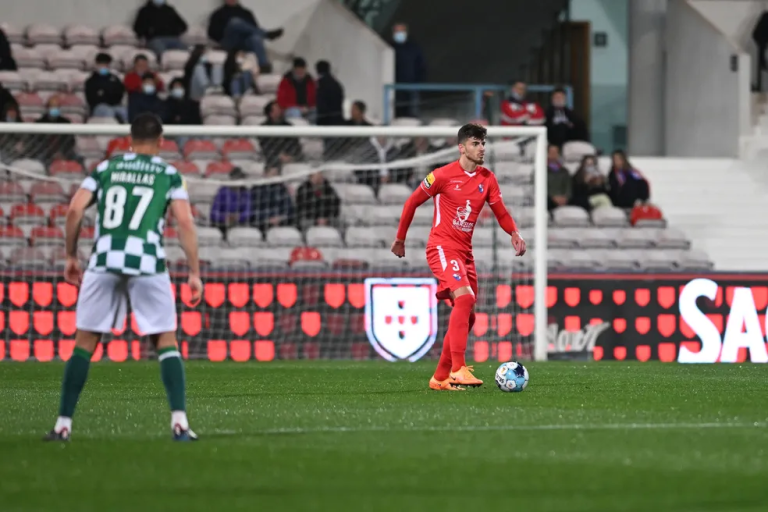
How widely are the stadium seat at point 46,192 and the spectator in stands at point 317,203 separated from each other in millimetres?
2754

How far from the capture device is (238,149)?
704 inches

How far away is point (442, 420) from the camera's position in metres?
7.66

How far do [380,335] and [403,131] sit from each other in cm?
229

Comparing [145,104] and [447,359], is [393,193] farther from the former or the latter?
[447,359]

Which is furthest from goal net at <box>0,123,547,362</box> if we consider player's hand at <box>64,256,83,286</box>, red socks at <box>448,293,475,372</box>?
player's hand at <box>64,256,83,286</box>

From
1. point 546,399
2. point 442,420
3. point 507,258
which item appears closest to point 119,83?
point 507,258

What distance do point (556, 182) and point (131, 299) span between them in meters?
13.0

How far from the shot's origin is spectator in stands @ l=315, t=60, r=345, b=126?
19.4 meters

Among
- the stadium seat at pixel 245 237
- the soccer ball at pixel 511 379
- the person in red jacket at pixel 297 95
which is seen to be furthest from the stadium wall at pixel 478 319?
the soccer ball at pixel 511 379

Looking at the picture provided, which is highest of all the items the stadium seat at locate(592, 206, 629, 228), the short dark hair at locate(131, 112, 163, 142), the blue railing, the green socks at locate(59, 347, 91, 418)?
the blue railing

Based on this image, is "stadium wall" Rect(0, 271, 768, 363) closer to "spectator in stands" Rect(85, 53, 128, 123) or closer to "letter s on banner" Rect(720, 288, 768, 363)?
"letter s on banner" Rect(720, 288, 768, 363)

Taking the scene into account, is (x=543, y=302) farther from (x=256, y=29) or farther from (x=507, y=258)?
(x=256, y=29)

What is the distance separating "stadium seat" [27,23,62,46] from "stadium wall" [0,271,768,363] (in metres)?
6.98

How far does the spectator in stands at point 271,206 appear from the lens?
648 inches
